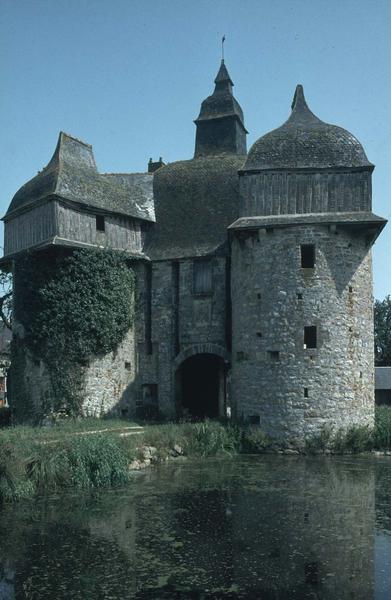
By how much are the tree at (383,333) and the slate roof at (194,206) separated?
2561 centimetres

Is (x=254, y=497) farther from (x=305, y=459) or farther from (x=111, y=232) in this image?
(x=111, y=232)

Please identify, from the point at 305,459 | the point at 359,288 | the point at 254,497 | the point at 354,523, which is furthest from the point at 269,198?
the point at 354,523

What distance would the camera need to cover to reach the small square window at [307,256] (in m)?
19.0

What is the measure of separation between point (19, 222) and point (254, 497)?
1400cm

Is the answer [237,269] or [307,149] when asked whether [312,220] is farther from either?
[237,269]

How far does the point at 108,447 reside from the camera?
13359 mm

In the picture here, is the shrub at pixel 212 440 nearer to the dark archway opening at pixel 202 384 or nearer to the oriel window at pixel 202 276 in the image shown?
the oriel window at pixel 202 276

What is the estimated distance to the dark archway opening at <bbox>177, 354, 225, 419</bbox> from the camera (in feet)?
80.3

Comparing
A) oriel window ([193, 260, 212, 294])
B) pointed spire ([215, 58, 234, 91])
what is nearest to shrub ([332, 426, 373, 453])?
oriel window ([193, 260, 212, 294])

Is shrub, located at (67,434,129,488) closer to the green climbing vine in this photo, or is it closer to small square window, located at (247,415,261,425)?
small square window, located at (247,415,261,425)

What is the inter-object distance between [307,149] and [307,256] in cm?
342

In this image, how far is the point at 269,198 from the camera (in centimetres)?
1952

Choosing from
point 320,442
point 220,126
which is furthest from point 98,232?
point 320,442

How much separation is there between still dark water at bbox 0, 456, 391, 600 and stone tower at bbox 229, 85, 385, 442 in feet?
14.5
